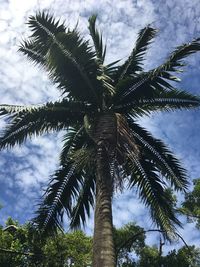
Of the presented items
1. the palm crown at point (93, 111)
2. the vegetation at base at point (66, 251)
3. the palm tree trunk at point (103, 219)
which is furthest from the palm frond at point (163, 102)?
the vegetation at base at point (66, 251)

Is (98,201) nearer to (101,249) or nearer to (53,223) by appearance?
(101,249)

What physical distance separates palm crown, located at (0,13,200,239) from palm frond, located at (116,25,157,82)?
25 millimetres

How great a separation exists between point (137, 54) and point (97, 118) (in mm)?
2948

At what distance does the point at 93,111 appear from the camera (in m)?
13.6

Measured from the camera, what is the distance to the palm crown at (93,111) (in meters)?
12.8

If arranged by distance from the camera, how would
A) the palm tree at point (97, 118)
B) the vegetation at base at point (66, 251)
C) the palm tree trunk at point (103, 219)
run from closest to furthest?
1. the palm tree trunk at point (103, 219)
2. the palm tree at point (97, 118)
3. the vegetation at base at point (66, 251)

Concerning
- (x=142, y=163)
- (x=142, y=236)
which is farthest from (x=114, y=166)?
(x=142, y=236)

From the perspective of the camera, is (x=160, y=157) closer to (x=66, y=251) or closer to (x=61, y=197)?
(x=61, y=197)

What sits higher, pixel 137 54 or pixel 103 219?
pixel 137 54

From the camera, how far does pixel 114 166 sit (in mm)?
11836

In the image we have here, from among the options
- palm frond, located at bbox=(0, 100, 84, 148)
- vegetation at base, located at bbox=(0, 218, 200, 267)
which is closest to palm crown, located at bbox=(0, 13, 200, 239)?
palm frond, located at bbox=(0, 100, 84, 148)

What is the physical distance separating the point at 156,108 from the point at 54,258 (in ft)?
27.6

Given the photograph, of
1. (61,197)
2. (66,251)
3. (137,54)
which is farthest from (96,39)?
(66,251)

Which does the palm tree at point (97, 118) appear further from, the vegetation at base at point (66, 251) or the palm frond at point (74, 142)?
the vegetation at base at point (66, 251)
